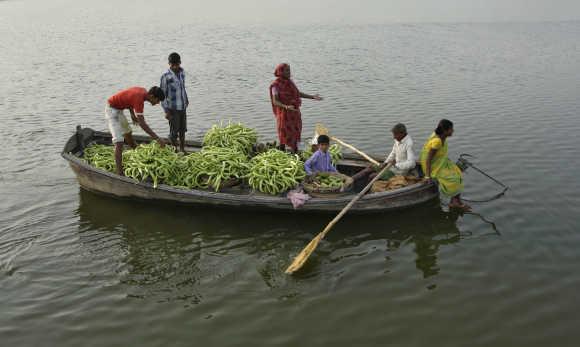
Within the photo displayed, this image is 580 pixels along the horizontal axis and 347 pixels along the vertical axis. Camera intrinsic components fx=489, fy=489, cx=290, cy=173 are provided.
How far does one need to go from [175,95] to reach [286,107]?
1.98m

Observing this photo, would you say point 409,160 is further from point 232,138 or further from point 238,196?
point 232,138

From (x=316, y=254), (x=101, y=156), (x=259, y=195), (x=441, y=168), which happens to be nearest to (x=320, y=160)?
(x=259, y=195)

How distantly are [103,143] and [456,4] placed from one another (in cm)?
3656

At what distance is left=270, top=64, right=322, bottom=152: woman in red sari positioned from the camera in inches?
345

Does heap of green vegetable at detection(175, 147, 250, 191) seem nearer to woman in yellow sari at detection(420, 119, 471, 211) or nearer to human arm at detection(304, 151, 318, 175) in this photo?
human arm at detection(304, 151, 318, 175)

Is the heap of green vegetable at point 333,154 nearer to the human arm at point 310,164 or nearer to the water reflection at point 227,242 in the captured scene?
the human arm at point 310,164

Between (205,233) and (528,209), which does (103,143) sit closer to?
(205,233)

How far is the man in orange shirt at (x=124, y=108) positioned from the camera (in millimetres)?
7574

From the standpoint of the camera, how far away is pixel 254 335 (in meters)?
5.32

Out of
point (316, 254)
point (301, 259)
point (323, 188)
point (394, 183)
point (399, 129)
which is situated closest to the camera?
point (301, 259)

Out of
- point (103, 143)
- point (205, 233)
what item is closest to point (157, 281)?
point (205, 233)

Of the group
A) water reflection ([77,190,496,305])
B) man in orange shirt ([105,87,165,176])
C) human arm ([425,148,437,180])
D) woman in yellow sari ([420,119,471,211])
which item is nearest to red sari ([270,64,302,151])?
water reflection ([77,190,496,305])

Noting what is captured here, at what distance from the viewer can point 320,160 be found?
7.64 metres

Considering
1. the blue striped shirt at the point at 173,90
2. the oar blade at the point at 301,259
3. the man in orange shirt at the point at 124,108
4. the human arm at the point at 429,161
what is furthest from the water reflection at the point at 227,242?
the blue striped shirt at the point at 173,90
